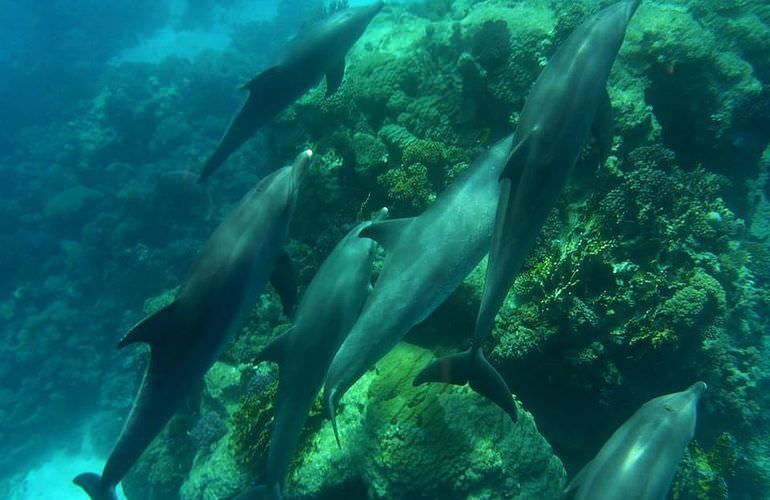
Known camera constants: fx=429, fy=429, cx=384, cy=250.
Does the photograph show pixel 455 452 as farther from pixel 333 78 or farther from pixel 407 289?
pixel 333 78

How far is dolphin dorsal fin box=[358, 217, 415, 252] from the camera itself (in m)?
3.81

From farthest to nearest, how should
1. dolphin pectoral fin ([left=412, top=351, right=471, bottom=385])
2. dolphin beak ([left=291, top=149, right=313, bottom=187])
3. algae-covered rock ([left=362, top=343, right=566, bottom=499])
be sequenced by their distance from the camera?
algae-covered rock ([left=362, top=343, right=566, bottom=499]), dolphin beak ([left=291, top=149, right=313, bottom=187]), dolphin pectoral fin ([left=412, top=351, right=471, bottom=385])

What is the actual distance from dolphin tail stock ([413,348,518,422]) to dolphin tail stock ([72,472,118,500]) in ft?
9.43

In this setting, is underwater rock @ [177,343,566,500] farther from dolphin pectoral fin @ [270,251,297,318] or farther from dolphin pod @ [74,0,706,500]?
dolphin pectoral fin @ [270,251,297,318]

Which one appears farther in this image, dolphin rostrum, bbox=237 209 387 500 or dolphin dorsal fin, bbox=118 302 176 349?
dolphin rostrum, bbox=237 209 387 500

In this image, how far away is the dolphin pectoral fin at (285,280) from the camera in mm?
4043

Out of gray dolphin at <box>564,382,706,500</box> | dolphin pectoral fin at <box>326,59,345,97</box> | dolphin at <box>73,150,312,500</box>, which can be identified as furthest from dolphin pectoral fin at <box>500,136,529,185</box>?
dolphin pectoral fin at <box>326,59,345,97</box>

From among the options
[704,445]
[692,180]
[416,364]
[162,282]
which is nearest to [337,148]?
[416,364]

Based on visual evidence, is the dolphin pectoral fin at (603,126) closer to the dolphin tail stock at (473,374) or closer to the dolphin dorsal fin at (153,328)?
the dolphin tail stock at (473,374)

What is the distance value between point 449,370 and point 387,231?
1.35 meters

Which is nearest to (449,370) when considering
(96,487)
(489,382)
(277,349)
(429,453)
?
(489,382)

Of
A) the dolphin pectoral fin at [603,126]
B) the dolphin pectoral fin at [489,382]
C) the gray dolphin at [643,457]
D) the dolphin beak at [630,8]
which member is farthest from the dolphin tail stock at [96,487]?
the dolphin beak at [630,8]

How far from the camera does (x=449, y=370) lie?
3809 millimetres

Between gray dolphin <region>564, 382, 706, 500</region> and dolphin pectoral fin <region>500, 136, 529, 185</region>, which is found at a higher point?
dolphin pectoral fin <region>500, 136, 529, 185</region>
